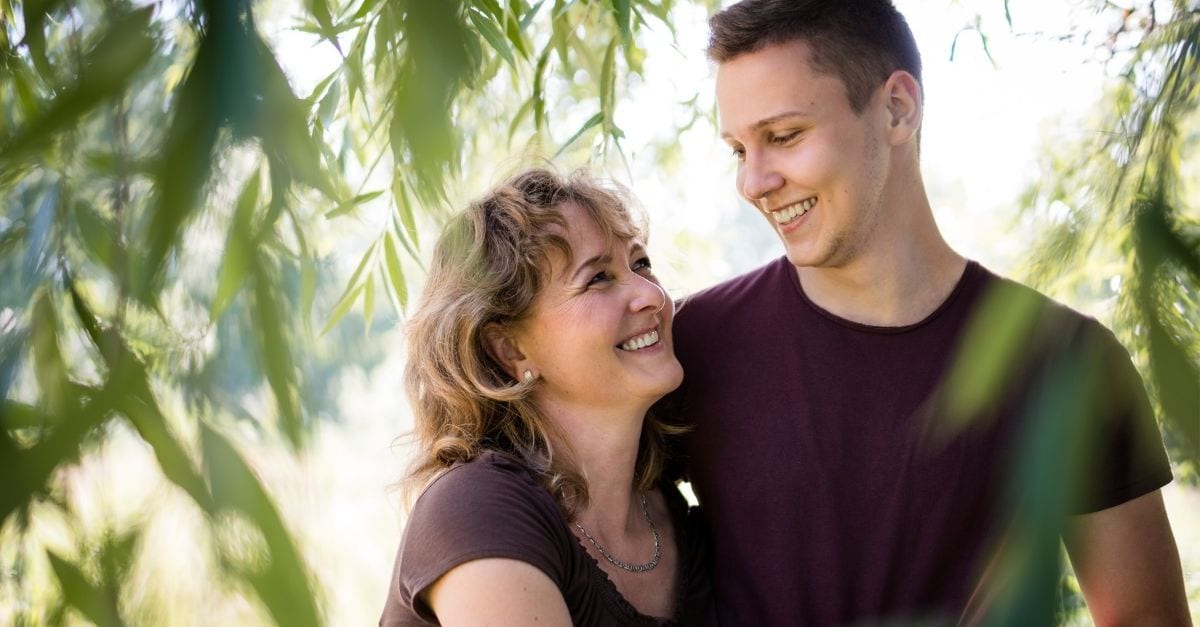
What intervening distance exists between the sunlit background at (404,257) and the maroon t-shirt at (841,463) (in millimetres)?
210

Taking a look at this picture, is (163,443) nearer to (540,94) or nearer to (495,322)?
(495,322)

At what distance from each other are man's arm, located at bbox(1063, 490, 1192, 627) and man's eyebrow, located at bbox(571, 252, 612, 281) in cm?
80

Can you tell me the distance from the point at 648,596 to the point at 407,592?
0.40m

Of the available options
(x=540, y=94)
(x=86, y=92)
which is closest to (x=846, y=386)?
(x=540, y=94)

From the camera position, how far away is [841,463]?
177 cm

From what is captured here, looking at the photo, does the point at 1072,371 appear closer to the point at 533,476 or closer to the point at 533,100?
the point at 533,476

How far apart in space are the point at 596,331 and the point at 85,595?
1.13 m

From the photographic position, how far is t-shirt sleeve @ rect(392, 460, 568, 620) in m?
1.44

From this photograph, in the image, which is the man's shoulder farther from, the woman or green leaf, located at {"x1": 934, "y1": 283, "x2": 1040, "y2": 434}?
green leaf, located at {"x1": 934, "y1": 283, "x2": 1040, "y2": 434}

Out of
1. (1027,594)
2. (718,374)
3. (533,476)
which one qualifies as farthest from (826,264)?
(1027,594)

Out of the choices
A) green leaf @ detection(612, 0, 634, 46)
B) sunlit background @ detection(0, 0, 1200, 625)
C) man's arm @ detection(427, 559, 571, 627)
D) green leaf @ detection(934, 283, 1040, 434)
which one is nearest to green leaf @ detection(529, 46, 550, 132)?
sunlit background @ detection(0, 0, 1200, 625)

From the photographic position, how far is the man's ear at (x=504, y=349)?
1750mm

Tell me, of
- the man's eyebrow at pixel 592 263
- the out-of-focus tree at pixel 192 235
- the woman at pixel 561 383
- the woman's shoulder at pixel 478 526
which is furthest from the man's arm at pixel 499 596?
the out-of-focus tree at pixel 192 235

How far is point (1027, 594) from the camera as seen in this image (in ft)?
1.61
